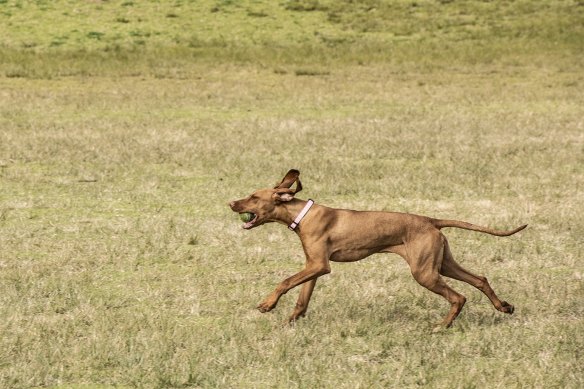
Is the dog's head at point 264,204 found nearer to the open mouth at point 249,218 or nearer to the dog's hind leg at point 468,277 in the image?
the open mouth at point 249,218

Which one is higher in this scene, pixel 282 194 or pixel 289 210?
pixel 282 194

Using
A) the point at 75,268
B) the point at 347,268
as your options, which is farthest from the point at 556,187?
the point at 75,268

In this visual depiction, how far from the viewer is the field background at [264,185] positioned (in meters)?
7.80

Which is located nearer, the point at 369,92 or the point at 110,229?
the point at 110,229

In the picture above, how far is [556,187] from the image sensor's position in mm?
14695

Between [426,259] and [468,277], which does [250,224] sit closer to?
[426,259]

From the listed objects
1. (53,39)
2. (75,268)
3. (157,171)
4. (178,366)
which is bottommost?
(53,39)

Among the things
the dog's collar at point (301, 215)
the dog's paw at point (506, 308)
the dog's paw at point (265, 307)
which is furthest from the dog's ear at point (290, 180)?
the dog's paw at point (506, 308)

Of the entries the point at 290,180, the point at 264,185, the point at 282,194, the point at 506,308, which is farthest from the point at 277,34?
the point at 282,194

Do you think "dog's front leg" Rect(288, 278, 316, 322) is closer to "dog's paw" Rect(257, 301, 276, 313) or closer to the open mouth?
"dog's paw" Rect(257, 301, 276, 313)

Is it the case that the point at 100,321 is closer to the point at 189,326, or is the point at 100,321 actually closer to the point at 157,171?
the point at 189,326

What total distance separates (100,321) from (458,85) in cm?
1776

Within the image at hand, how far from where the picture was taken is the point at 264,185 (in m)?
14.8

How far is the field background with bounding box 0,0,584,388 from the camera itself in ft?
25.6
